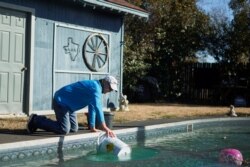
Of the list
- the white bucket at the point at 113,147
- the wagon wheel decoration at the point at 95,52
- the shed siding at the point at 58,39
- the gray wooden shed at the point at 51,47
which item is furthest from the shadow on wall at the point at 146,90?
the white bucket at the point at 113,147

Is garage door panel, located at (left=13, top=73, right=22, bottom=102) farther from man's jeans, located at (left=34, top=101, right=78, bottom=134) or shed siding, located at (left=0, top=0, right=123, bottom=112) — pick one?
man's jeans, located at (left=34, top=101, right=78, bottom=134)

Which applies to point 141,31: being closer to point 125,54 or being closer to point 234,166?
point 125,54

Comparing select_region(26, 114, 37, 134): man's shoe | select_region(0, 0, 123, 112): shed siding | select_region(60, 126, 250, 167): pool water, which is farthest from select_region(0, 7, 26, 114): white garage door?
select_region(60, 126, 250, 167): pool water

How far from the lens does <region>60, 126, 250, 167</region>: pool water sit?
22.5 ft

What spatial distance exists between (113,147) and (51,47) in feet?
18.1

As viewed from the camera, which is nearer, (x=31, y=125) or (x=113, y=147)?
(x=113, y=147)

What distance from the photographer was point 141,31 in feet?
69.7

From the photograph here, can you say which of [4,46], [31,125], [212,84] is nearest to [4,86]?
[4,46]

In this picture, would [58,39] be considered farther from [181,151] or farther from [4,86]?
[181,151]

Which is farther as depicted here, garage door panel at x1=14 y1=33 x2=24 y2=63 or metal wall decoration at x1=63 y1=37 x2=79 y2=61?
metal wall decoration at x1=63 y1=37 x2=79 y2=61

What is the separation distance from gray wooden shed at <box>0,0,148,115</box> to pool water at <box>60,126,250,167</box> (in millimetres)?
3565

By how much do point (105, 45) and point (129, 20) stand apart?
7.16 meters

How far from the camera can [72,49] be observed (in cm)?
1275

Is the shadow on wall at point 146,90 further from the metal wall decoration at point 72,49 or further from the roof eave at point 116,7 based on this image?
the metal wall decoration at point 72,49
